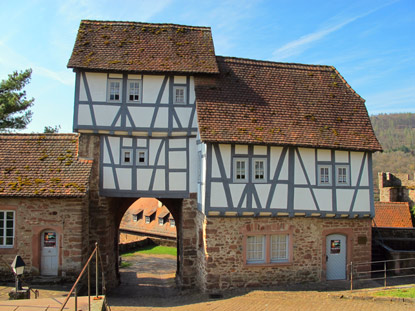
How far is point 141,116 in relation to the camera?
15.9 m

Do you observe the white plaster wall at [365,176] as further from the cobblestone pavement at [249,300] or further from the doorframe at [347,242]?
the cobblestone pavement at [249,300]

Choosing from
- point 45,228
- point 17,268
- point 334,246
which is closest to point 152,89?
point 45,228

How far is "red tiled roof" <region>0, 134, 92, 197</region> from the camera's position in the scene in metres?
14.9

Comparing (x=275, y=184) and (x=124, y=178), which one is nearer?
(x=275, y=184)

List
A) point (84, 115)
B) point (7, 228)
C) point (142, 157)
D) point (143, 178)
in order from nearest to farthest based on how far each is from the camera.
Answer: point (7, 228) < point (84, 115) < point (143, 178) < point (142, 157)

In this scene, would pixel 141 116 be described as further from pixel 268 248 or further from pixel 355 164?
pixel 355 164

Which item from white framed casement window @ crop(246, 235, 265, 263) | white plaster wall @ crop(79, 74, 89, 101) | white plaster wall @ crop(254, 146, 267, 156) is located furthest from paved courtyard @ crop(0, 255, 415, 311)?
white plaster wall @ crop(79, 74, 89, 101)

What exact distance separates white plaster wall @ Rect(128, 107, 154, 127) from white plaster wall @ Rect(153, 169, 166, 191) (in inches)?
80.1

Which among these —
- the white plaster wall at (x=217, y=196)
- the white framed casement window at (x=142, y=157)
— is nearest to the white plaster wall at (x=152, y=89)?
the white framed casement window at (x=142, y=157)

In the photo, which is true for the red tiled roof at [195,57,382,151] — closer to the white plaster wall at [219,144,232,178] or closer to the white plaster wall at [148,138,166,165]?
the white plaster wall at [219,144,232,178]

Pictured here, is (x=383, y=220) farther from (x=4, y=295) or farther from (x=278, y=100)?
(x=4, y=295)

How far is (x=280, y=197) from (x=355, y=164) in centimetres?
347

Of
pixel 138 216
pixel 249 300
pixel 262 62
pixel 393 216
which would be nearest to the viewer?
pixel 249 300

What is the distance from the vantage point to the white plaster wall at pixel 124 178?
16.0 meters
